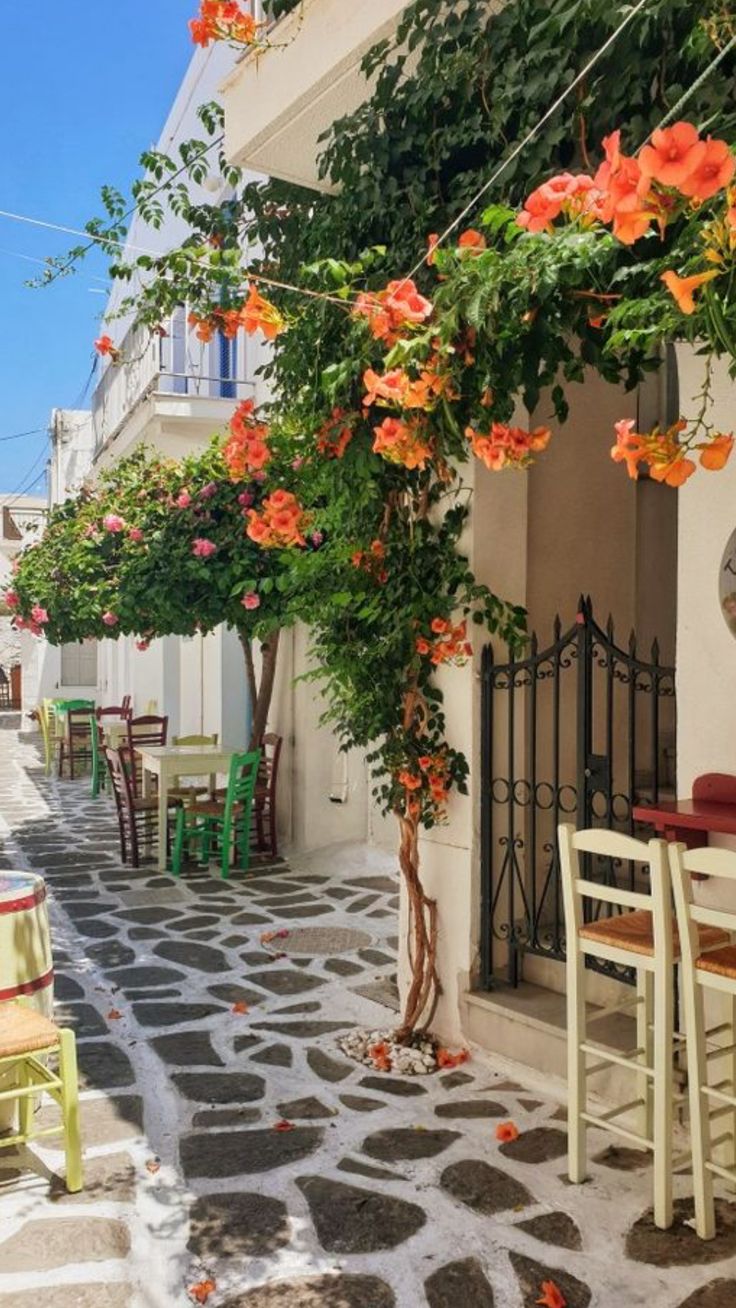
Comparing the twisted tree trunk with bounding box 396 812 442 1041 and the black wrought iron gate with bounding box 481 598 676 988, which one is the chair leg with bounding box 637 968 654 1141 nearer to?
the black wrought iron gate with bounding box 481 598 676 988

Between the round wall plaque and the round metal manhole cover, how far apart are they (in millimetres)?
3721

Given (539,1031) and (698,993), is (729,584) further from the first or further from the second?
(539,1031)

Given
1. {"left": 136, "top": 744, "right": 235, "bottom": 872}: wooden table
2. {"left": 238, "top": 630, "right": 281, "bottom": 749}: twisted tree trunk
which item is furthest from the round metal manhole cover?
{"left": 238, "top": 630, "right": 281, "bottom": 749}: twisted tree trunk

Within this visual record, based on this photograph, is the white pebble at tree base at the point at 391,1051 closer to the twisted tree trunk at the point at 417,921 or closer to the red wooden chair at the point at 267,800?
the twisted tree trunk at the point at 417,921

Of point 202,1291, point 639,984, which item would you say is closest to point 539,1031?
point 639,984

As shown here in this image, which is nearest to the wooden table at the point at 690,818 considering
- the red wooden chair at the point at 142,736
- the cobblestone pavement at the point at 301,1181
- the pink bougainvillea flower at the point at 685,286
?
the cobblestone pavement at the point at 301,1181

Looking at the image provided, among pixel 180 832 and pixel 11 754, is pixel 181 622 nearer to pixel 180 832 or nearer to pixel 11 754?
pixel 180 832

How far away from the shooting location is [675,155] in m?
2.05

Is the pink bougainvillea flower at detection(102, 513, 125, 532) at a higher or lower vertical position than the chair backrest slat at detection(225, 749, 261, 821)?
higher

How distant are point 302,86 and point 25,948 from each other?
4.08 meters

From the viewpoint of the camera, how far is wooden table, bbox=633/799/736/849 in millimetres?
3517

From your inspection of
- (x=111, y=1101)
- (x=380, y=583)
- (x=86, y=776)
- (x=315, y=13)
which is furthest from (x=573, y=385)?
(x=86, y=776)

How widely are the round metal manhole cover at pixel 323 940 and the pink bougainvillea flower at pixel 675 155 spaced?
17.9 feet

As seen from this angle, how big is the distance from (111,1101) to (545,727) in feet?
9.03
